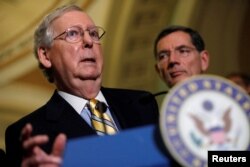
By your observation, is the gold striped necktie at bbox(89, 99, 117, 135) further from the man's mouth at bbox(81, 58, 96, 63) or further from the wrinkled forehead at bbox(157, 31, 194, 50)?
the wrinkled forehead at bbox(157, 31, 194, 50)

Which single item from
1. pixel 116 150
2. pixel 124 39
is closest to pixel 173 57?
pixel 116 150

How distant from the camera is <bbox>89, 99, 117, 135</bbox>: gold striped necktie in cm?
113

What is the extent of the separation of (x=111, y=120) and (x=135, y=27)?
1.18 m

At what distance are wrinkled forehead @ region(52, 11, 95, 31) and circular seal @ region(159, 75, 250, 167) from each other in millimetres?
511

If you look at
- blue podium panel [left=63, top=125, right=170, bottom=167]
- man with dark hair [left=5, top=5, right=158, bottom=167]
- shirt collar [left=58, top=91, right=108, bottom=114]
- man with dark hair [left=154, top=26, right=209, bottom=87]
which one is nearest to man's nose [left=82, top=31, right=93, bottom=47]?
man with dark hair [left=5, top=5, right=158, bottom=167]

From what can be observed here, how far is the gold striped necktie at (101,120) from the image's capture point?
1.13 meters

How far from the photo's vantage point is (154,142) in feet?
2.90

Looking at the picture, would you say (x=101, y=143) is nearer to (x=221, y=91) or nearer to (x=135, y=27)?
(x=221, y=91)

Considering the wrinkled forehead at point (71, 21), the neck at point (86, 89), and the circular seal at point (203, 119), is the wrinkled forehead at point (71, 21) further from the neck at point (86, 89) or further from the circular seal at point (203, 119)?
the circular seal at point (203, 119)

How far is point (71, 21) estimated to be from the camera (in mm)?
1272

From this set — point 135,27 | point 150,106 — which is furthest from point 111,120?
point 135,27

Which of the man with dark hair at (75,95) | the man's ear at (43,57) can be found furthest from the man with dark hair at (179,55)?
the man's ear at (43,57)

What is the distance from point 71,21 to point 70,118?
0.91ft

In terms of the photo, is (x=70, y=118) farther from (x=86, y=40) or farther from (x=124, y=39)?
(x=124, y=39)
